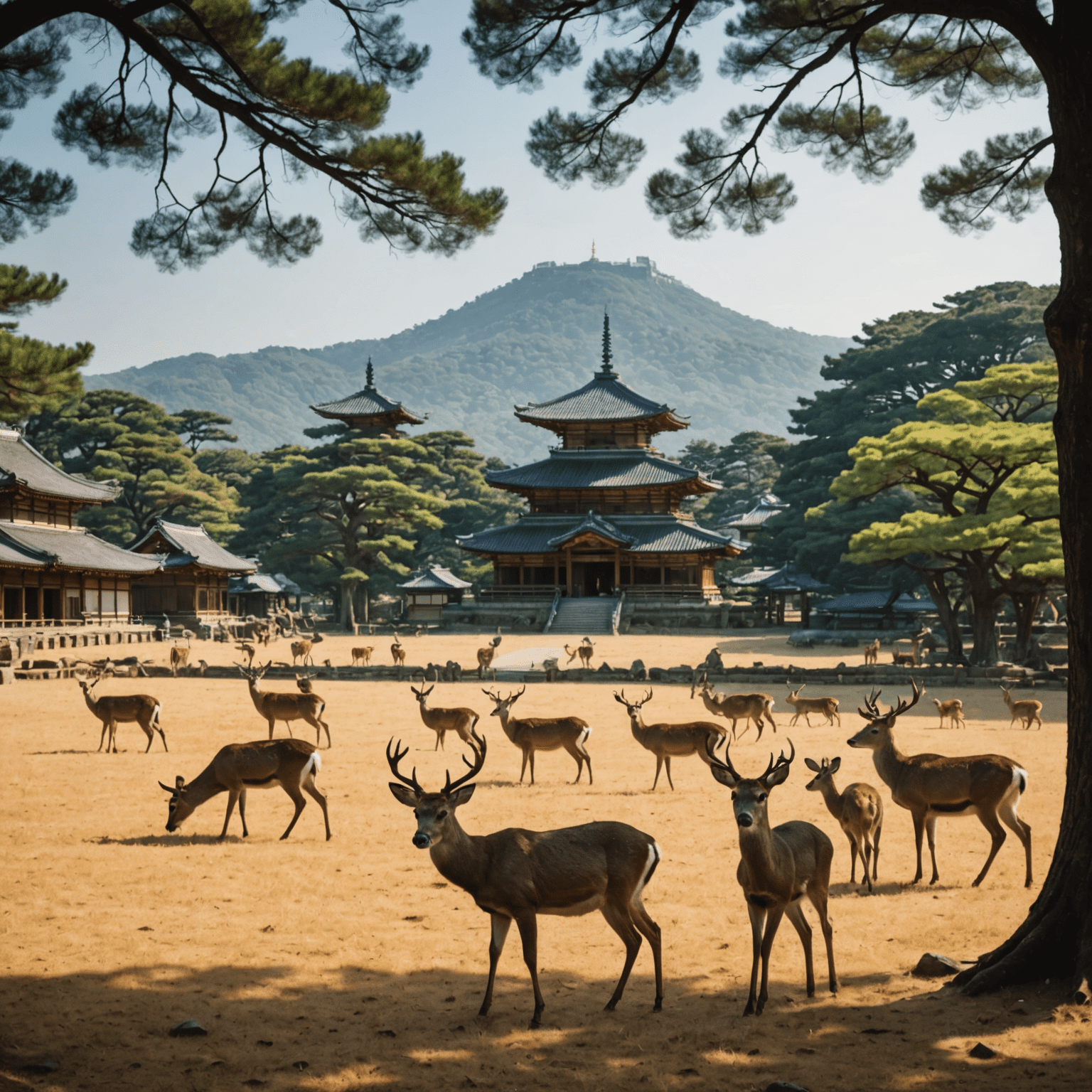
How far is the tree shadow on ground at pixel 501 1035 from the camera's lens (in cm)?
479

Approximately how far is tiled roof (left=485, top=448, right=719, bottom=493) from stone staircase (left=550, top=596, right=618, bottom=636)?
23.0 ft

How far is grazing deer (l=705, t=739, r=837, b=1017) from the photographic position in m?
5.57

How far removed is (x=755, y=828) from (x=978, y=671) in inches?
837

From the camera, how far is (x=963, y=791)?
8125 mm

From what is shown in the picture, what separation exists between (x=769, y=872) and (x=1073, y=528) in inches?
106

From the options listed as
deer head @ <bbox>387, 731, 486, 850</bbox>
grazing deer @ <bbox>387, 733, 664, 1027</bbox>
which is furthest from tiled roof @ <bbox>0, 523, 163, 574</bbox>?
grazing deer @ <bbox>387, 733, 664, 1027</bbox>

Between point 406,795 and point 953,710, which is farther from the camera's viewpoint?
point 953,710

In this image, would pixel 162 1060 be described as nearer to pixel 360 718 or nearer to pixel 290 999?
pixel 290 999

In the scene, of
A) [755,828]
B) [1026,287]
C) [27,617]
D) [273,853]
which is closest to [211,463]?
[27,617]

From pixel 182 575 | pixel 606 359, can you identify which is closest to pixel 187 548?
pixel 182 575

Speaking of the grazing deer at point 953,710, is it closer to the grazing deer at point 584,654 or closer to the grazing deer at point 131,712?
the grazing deer at point 584,654

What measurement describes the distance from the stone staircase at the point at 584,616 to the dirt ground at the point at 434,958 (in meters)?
28.3

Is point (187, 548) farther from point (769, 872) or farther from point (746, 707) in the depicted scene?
point (769, 872)

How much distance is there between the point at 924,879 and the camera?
832 centimetres
